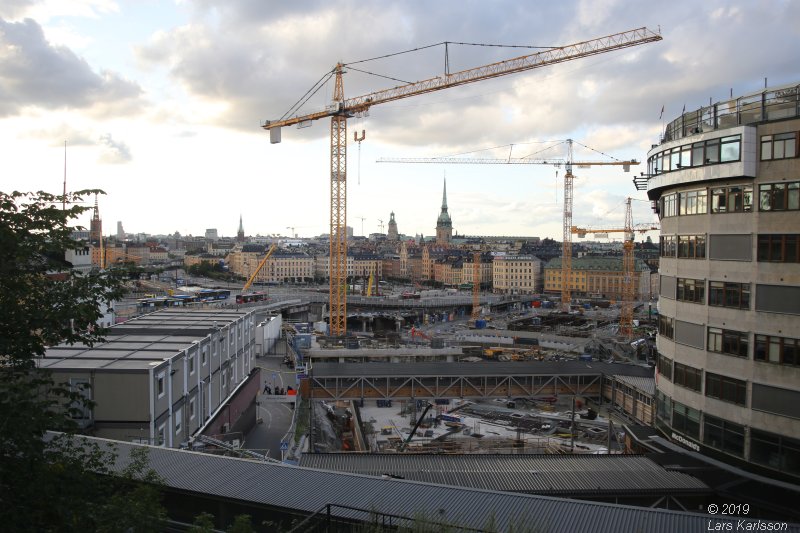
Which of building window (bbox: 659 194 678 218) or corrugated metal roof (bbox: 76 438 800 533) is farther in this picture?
building window (bbox: 659 194 678 218)

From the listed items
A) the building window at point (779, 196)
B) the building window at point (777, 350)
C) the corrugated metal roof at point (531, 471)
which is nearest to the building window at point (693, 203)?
the building window at point (779, 196)

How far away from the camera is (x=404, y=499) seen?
9.02 metres

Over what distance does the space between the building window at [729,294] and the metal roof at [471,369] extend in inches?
488

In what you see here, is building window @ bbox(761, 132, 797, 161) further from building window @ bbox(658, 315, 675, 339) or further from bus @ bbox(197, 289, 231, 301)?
bus @ bbox(197, 289, 231, 301)

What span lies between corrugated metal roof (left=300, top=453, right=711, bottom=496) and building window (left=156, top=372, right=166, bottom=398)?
179 inches

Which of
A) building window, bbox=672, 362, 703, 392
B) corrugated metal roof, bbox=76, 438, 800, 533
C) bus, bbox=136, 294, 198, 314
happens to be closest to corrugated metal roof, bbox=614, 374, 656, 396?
building window, bbox=672, 362, 703, 392

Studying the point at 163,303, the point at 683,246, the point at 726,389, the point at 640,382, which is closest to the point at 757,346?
the point at 726,389

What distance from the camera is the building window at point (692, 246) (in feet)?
46.1

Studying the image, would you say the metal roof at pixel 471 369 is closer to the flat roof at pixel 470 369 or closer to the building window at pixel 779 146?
the flat roof at pixel 470 369

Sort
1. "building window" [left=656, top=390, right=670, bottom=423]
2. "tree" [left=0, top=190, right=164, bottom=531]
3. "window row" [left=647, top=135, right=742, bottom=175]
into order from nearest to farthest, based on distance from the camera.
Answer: "tree" [left=0, top=190, right=164, bottom=531], "window row" [left=647, top=135, right=742, bottom=175], "building window" [left=656, top=390, right=670, bottom=423]

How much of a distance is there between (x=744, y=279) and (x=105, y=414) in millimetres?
14857

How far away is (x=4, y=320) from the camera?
6.35 metres

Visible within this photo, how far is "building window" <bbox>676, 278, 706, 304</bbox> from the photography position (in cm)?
1407

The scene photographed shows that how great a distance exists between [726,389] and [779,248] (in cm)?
331
